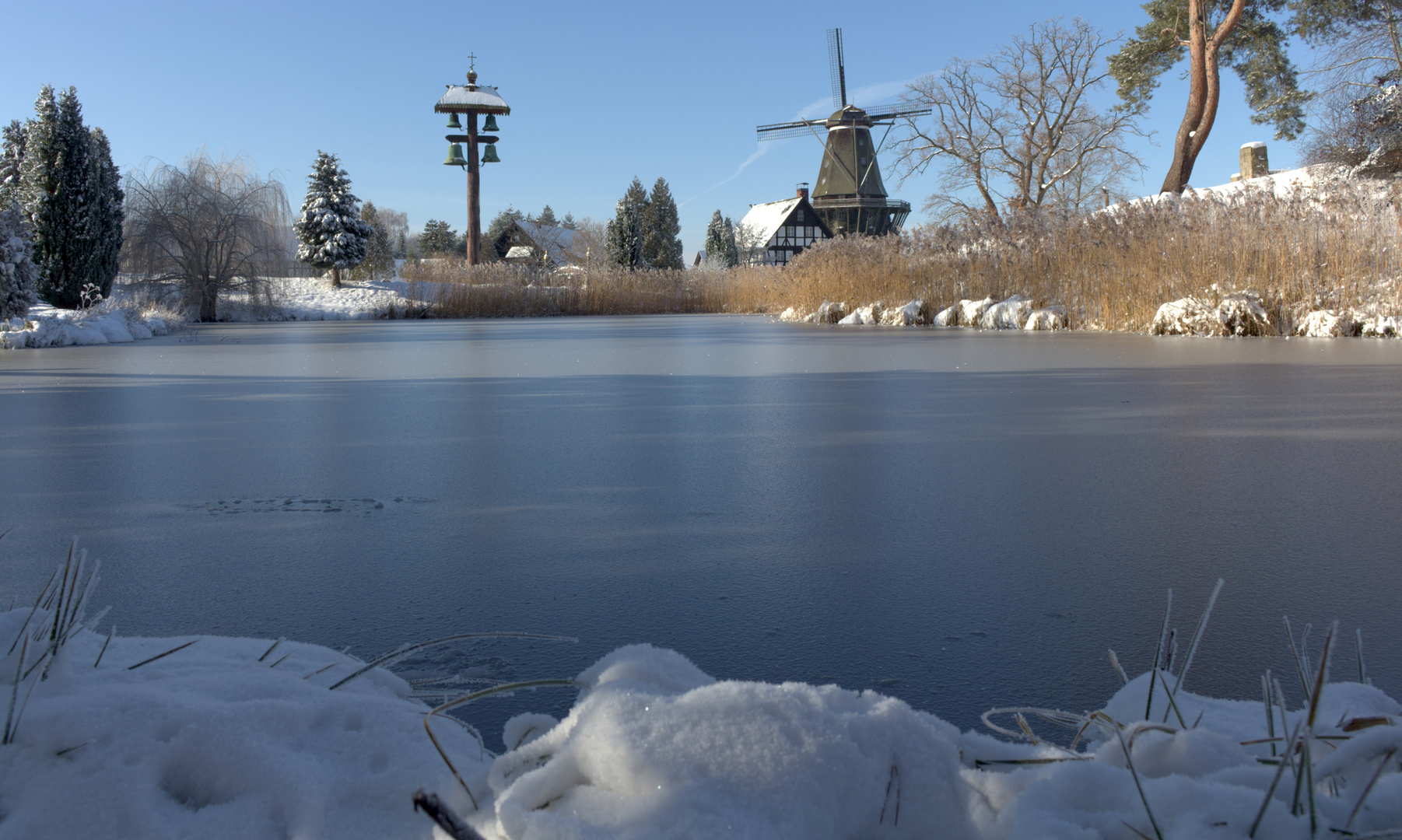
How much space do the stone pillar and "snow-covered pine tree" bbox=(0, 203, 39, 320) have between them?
1105 inches

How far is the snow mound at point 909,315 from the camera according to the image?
12.6 m

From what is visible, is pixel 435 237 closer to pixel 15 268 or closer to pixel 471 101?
pixel 471 101

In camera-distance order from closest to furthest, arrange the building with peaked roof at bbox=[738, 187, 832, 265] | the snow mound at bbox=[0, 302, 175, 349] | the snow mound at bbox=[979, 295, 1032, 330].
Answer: the snow mound at bbox=[0, 302, 175, 349] < the snow mound at bbox=[979, 295, 1032, 330] < the building with peaked roof at bbox=[738, 187, 832, 265]

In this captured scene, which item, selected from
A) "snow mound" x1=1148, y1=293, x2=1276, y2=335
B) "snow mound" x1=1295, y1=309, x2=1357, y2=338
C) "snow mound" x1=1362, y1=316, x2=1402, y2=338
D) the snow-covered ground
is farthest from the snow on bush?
the snow-covered ground

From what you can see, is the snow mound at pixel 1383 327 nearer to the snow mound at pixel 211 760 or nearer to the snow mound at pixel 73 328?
the snow mound at pixel 211 760

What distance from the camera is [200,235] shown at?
16.6m

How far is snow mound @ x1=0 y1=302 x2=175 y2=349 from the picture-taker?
30.1 ft

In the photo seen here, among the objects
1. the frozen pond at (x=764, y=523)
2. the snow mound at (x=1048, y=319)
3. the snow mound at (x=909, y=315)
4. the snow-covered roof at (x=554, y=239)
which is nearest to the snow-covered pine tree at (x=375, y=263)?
the snow-covered roof at (x=554, y=239)

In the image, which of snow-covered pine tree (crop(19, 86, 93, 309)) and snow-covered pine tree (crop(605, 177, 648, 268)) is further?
snow-covered pine tree (crop(605, 177, 648, 268))

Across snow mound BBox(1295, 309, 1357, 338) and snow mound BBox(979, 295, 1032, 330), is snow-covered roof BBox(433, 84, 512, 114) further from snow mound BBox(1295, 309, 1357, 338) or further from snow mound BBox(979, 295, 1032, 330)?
snow mound BBox(1295, 309, 1357, 338)

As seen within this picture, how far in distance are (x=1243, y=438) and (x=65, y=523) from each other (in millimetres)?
3413

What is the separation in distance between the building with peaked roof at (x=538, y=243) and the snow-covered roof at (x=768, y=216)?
10055mm

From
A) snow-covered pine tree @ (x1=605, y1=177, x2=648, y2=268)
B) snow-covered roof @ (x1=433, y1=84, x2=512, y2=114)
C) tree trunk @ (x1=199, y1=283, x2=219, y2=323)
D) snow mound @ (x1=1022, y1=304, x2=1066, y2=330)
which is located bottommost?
snow mound @ (x1=1022, y1=304, x2=1066, y2=330)

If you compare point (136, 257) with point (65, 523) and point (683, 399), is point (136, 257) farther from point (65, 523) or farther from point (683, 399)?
point (65, 523)
